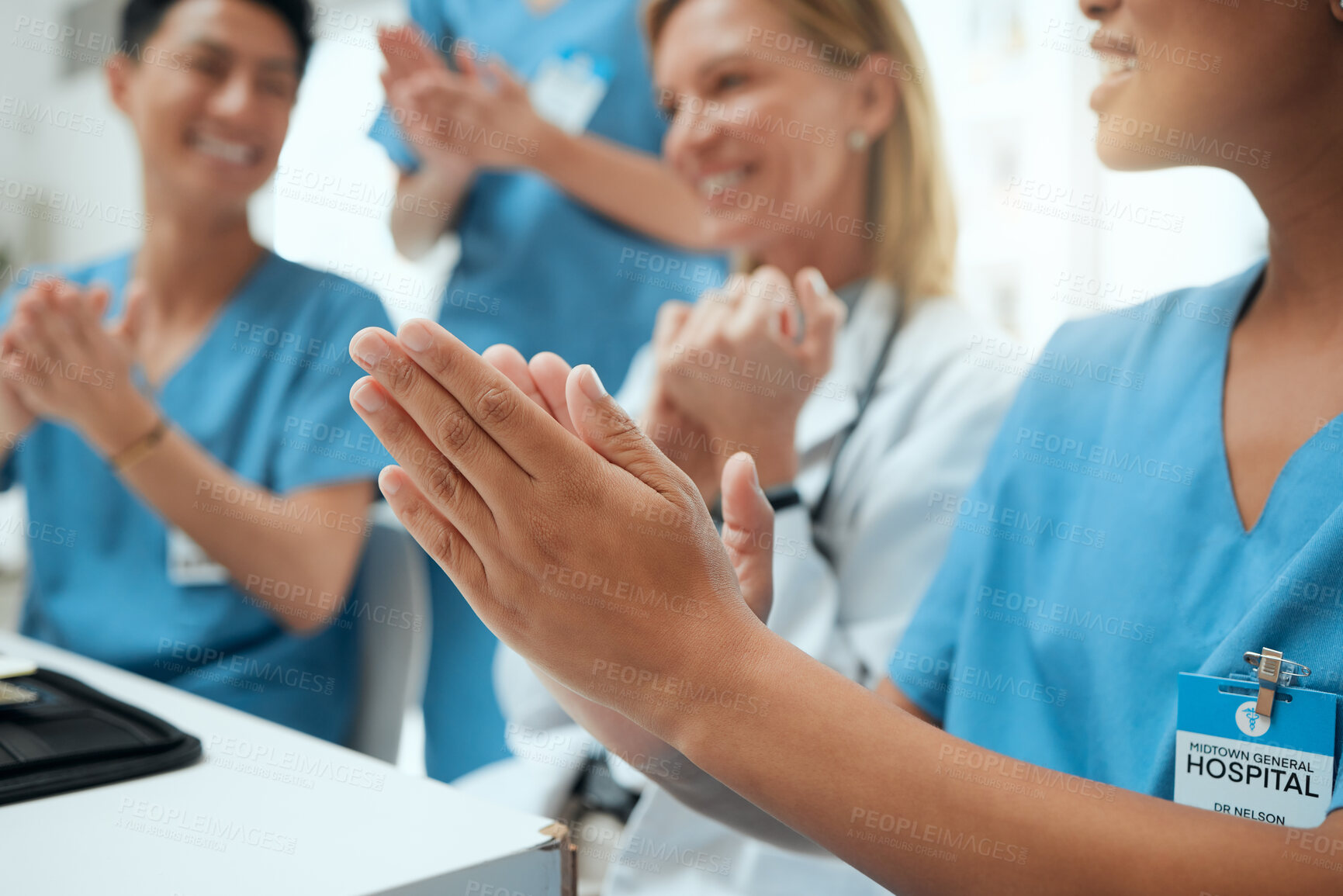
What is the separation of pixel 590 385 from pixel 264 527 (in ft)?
3.04

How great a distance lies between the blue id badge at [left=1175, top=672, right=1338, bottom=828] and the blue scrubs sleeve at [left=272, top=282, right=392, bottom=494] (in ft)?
3.25

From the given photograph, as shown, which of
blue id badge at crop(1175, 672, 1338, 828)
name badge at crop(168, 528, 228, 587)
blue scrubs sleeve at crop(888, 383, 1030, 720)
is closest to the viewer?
blue id badge at crop(1175, 672, 1338, 828)

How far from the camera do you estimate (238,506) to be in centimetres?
126

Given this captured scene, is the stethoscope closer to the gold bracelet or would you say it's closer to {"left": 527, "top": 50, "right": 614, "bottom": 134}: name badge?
{"left": 527, "top": 50, "right": 614, "bottom": 134}: name badge

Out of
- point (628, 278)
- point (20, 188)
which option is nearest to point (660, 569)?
point (628, 278)

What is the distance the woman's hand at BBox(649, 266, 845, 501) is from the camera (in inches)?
37.6

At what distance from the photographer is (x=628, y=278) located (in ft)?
4.53

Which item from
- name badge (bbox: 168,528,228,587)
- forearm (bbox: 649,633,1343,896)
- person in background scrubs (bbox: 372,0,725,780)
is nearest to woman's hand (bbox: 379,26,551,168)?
person in background scrubs (bbox: 372,0,725,780)

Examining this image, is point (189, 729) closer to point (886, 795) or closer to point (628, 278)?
point (886, 795)

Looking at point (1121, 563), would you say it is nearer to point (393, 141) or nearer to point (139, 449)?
point (139, 449)

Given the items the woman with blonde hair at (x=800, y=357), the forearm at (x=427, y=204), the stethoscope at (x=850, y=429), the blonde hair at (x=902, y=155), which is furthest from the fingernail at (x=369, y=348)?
the forearm at (x=427, y=204)

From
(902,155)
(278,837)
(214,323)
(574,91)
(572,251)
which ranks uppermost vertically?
(574,91)

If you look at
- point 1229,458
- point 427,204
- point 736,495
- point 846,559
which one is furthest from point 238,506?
point 1229,458

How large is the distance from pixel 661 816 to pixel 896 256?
2.28 ft
